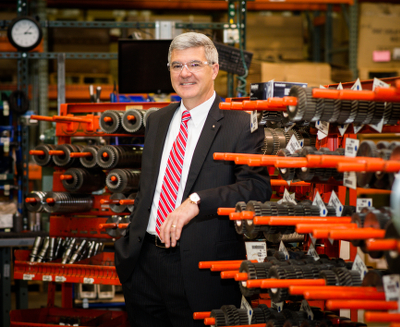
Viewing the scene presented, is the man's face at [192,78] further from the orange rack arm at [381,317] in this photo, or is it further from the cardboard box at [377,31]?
the cardboard box at [377,31]

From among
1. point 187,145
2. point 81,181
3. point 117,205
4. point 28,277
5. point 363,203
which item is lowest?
point 28,277

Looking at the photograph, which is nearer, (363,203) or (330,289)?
(330,289)

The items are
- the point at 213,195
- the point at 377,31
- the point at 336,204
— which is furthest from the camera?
the point at 377,31

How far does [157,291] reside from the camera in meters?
2.06

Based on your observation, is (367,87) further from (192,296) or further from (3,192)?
(3,192)

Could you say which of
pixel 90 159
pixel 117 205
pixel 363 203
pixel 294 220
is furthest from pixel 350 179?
pixel 90 159

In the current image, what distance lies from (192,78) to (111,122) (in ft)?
3.83

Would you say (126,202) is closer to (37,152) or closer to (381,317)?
(37,152)

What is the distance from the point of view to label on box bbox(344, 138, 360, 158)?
4.83 feet

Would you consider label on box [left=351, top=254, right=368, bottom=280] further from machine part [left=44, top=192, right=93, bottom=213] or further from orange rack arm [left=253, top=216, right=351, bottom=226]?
machine part [left=44, top=192, right=93, bottom=213]

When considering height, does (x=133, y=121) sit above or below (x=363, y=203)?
above

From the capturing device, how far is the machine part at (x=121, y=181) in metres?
2.98

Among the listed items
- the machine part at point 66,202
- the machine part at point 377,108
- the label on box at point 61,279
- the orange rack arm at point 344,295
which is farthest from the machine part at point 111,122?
the orange rack arm at point 344,295

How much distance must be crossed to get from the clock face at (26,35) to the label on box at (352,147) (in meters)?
3.35
